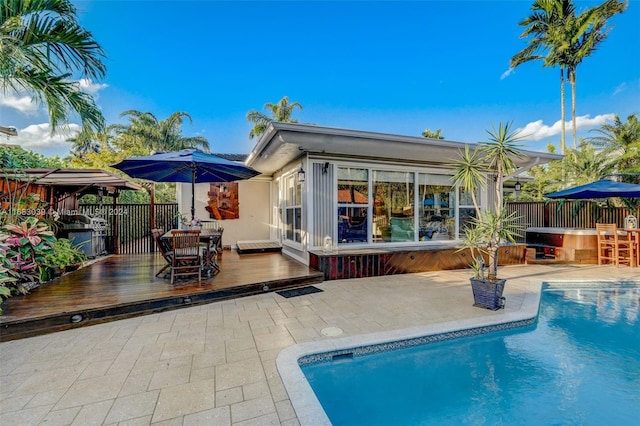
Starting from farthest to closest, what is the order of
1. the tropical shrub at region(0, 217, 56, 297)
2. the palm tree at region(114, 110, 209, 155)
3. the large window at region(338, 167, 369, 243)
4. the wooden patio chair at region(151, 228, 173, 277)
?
the palm tree at region(114, 110, 209, 155) < the large window at region(338, 167, 369, 243) < the wooden patio chair at region(151, 228, 173, 277) < the tropical shrub at region(0, 217, 56, 297)

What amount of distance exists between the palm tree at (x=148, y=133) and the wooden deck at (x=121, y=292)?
15.8m

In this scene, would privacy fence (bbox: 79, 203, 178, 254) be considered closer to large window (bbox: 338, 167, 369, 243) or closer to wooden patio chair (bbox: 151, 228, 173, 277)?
wooden patio chair (bbox: 151, 228, 173, 277)

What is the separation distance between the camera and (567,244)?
8.85 meters

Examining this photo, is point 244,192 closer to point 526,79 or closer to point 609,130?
point 609,130

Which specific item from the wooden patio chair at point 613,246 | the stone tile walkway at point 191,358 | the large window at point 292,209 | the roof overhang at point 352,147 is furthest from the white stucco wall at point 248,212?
the wooden patio chair at point 613,246

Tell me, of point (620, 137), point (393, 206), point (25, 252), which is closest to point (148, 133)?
point (25, 252)

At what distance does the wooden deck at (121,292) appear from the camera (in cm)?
349

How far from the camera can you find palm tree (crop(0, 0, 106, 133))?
396 cm

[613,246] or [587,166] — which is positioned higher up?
[587,166]

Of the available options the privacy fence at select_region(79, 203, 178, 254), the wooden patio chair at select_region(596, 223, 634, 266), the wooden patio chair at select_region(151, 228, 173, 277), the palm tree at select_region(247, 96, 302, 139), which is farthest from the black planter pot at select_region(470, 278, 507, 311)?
the palm tree at select_region(247, 96, 302, 139)

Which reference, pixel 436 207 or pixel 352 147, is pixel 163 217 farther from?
pixel 436 207

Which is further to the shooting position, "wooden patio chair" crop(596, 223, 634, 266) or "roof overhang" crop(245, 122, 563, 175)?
"wooden patio chair" crop(596, 223, 634, 266)

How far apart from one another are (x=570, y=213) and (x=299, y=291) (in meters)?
11.4

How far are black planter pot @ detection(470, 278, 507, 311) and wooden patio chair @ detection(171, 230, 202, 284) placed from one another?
472cm
